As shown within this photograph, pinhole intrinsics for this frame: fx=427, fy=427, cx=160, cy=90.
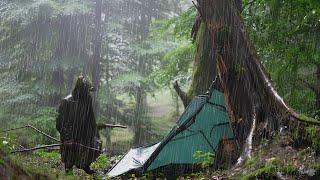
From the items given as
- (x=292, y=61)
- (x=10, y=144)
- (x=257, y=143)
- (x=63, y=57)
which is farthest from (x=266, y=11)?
(x=63, y=57)

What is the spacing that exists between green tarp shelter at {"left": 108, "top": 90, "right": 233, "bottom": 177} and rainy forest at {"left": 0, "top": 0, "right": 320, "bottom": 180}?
20mm

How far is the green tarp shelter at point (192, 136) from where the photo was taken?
7781 millimetres

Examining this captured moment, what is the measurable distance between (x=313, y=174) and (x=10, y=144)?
3361 mm

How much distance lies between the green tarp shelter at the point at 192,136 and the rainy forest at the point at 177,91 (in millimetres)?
20

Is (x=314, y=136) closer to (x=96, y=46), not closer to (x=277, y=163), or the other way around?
(x=277, y=163)

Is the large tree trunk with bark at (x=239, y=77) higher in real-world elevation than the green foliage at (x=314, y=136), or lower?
higher

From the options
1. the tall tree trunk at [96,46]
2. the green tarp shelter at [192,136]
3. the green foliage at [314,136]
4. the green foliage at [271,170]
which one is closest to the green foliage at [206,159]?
the green tarp shelter at [192,136]

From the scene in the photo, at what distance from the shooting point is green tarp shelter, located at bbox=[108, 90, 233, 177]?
778cm

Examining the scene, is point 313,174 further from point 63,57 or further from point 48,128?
point 63,57

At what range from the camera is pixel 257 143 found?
610 centimetres

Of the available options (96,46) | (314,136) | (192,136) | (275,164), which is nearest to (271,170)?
(275,164)

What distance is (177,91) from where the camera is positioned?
32.6 feet

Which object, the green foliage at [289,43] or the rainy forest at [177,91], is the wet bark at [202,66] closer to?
the rainy forest at [177,91]

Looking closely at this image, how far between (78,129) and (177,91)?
3.75 m
